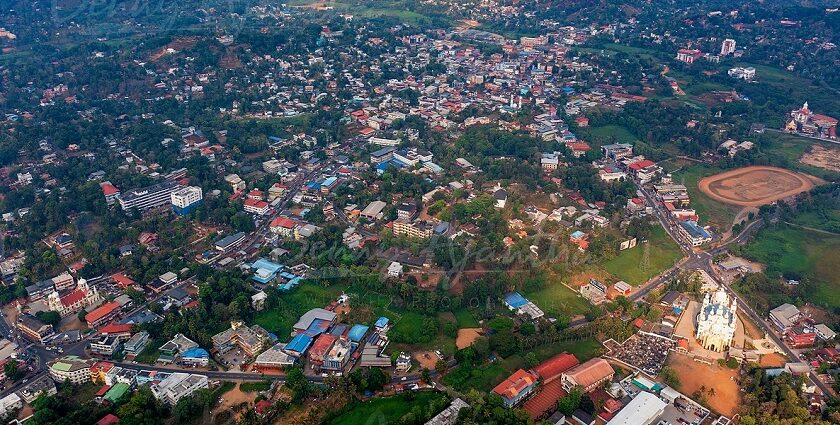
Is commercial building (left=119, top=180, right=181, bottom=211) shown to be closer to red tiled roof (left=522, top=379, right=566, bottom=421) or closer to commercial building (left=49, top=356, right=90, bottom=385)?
commercial building (left=49, top=356, right=90, bottom=385)

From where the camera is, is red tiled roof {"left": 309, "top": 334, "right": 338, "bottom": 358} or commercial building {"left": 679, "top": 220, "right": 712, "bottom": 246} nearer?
red tiled roof {"left": 309, "top": 334, "right": 338, "bottom": 358}

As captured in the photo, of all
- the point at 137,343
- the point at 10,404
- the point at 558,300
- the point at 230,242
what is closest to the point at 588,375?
the point at 558,300

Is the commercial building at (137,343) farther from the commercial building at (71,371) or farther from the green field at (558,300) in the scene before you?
the green field at (558,300)

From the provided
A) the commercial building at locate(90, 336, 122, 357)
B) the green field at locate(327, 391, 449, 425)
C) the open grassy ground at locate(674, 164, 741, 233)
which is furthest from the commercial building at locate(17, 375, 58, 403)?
the open grassy ground at locate(674, 164, 741, 233)

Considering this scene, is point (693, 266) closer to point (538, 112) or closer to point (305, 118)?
point (538, 112)

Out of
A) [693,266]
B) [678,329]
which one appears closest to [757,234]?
[693,266]
